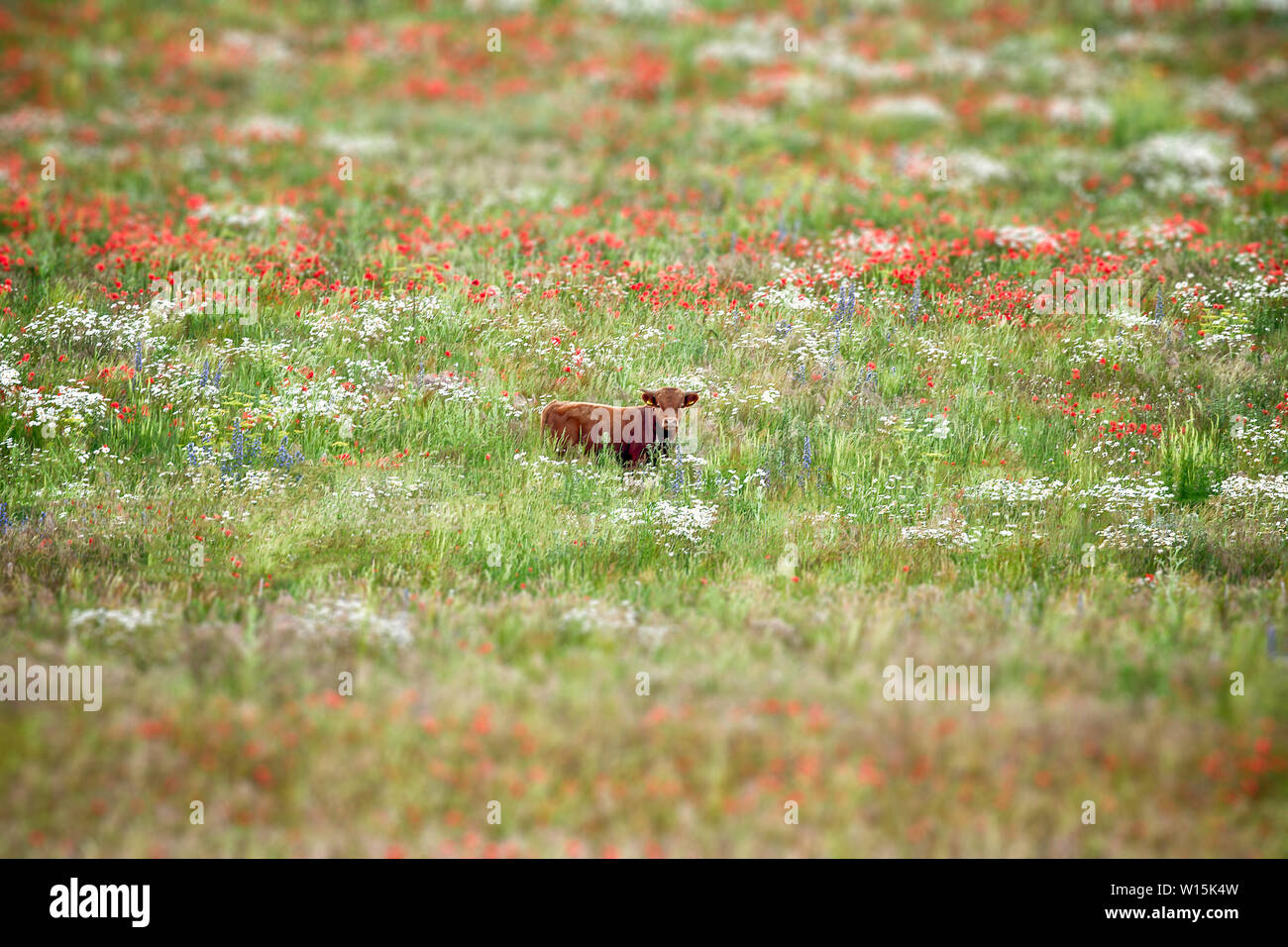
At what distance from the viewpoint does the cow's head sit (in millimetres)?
9406

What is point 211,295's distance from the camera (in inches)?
460

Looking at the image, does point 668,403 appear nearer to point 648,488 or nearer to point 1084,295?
point 648,488

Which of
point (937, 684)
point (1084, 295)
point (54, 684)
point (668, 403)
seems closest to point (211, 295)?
point (668, 403)

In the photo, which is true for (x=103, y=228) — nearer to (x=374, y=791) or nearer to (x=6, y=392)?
(x=6, y=392)

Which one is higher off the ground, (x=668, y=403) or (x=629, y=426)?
(x=668, y=403)

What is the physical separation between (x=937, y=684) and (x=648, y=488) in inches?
138

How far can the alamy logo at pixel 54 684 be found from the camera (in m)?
6.09

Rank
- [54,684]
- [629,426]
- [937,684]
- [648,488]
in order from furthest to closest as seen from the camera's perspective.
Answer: [629,426] < [648,488] < [937,684] < [54,684]

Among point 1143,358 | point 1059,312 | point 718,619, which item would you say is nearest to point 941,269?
point 1059,312
